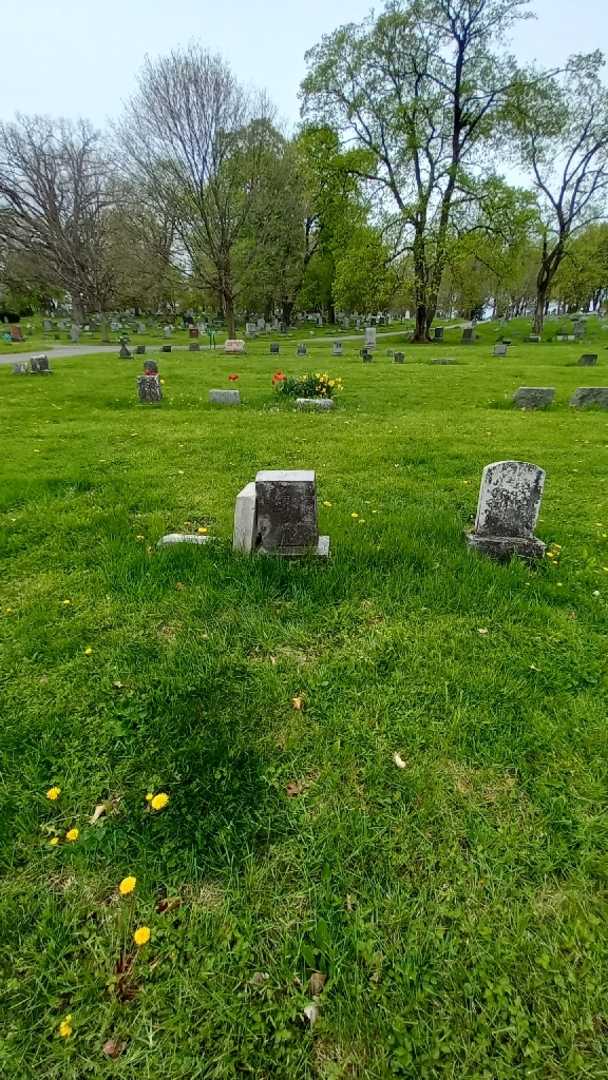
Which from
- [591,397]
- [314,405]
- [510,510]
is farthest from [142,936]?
[591,397]

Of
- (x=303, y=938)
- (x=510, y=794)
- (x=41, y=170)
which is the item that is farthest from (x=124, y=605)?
(x=41, y=170)

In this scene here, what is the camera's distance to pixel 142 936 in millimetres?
1495

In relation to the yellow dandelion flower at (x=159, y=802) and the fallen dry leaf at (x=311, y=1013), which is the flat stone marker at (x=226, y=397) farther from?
the fallen dry leaf at (x=311, y=1013)

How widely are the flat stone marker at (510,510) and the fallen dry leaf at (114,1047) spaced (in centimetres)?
333

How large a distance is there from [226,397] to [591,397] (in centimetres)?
780

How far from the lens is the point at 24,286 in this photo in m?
43.1

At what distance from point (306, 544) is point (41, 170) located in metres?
38.1

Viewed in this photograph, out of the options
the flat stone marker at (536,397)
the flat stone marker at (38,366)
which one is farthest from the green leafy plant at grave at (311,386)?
the flat stone marker at (38,366)

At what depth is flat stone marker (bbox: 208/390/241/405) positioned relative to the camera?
1009cm

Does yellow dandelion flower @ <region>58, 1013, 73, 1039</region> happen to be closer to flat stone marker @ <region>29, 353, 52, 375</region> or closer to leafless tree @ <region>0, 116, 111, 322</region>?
flat stone marker @ <region>29, 353, 52, 375</region>

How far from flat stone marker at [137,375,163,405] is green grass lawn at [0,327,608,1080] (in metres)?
6.66

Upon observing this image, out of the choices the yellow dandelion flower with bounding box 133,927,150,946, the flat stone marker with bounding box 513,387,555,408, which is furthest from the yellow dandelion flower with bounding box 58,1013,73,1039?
the flat stone marker with bounding box 513,387,555,408

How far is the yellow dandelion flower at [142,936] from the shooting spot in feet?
4.89

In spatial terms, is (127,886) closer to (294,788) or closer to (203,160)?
(294,788)
